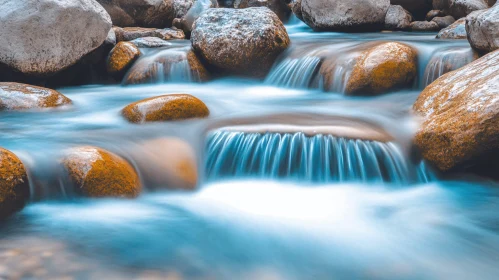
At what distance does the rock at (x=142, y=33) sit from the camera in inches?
433

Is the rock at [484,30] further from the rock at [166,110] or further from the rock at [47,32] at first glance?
the rock at [47,32]

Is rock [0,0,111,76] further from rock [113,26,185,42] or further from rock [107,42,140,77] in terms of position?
rock [113,26,185,42]

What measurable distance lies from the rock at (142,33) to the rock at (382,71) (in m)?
6.34

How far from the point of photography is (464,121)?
13.6ft

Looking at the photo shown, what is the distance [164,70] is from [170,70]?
0.37ft

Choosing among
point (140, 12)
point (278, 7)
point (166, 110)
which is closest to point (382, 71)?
point (166, 110)

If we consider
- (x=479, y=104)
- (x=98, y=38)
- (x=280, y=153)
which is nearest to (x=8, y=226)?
(x=280, y=153)

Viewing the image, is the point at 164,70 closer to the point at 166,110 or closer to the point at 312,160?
the point at 166,110

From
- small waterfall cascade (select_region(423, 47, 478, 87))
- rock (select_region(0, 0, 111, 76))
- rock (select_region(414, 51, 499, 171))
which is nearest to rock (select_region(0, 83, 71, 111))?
rock (select_region(0, 0, 111, 76))

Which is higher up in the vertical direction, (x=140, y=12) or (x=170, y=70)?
(x=140, y=12)

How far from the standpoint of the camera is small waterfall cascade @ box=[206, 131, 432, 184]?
14.6 ft

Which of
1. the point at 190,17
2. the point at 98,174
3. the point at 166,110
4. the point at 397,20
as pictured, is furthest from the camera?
the point at 190,17

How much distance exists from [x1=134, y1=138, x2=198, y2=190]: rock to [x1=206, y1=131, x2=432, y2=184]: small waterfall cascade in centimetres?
21

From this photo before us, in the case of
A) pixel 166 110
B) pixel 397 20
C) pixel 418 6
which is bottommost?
pixel 166 110
